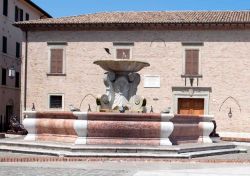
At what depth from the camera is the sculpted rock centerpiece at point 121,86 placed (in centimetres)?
1753

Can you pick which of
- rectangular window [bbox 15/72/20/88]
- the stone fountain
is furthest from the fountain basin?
rectangular window [bbox 15/72/20/88]

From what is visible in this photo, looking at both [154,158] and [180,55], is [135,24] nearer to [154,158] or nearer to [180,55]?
[180,55]

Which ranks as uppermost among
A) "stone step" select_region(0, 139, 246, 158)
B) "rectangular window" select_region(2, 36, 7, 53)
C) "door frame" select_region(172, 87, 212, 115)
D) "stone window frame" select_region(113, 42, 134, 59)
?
"rectangular window" select_region(2, 36, 7, 53)

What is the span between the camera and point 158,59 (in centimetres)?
3231

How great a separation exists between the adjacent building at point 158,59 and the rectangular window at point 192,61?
0.06m

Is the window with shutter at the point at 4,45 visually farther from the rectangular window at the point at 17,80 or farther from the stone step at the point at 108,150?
the stone step at the point at 108,150

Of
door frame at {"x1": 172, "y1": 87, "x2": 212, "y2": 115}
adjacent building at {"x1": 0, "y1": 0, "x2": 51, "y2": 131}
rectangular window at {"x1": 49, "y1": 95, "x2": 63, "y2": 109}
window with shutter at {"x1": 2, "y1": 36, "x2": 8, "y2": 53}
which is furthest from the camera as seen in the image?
window with shutter at {"x1": 2, "y1": 36, "x2": 8, "y2": 53}

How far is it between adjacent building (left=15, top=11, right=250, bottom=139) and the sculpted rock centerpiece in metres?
13.0

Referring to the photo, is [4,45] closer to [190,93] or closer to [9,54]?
[9,54]

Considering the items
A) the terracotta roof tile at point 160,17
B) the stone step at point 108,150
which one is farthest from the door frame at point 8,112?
the stone step at point 108,150

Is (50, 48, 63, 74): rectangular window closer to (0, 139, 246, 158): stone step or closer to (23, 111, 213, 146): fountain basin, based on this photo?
(23, 111, 213, 146): fountain basin

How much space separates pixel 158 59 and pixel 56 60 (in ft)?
20.8

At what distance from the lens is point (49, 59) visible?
110 ft

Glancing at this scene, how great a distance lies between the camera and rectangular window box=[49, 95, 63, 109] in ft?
109
